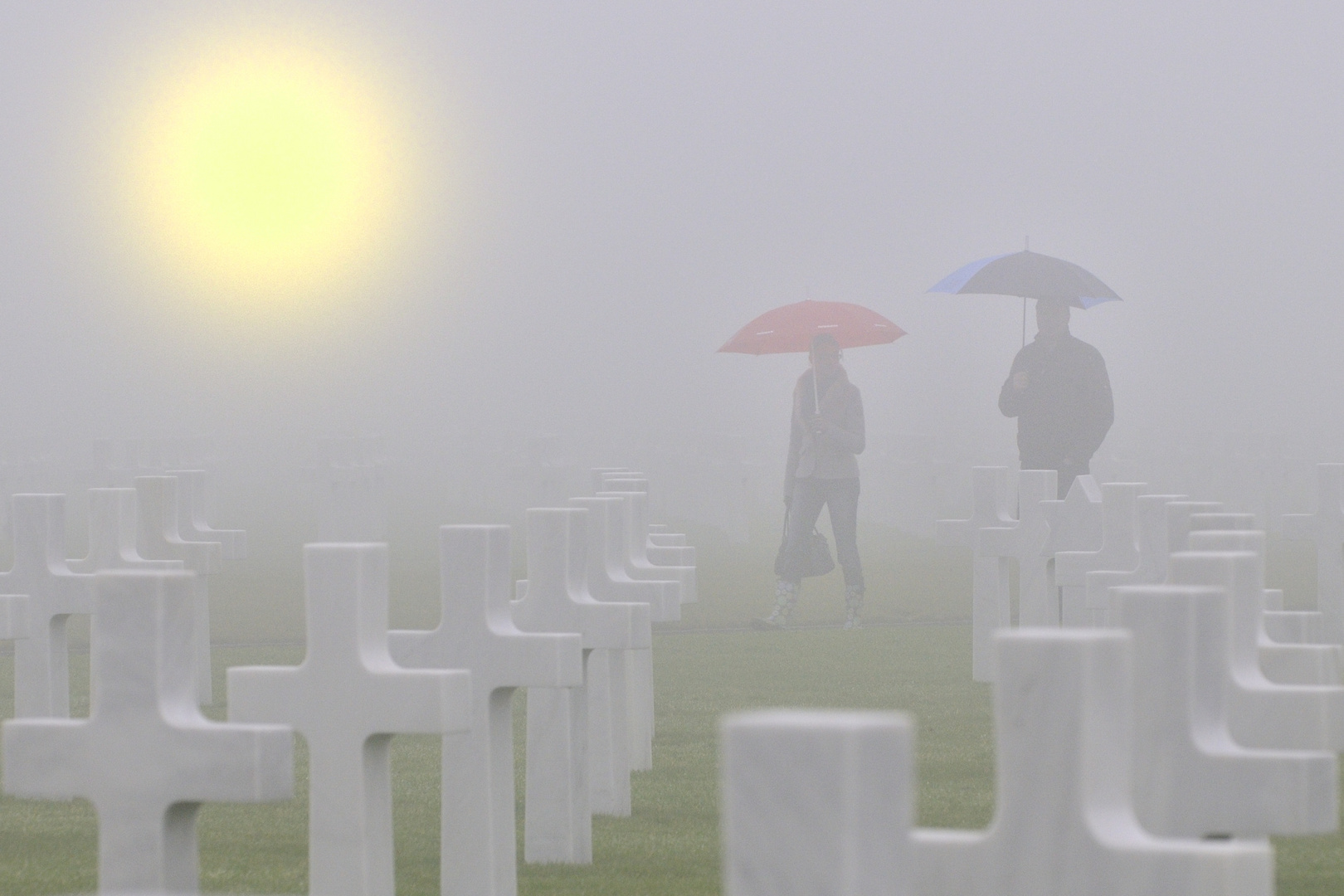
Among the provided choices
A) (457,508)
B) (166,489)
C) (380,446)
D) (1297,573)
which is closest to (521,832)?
(166,489)

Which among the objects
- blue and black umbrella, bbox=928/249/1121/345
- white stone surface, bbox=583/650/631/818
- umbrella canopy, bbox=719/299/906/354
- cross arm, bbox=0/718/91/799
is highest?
blue and black umbrella, bbox=928/249/1121/345

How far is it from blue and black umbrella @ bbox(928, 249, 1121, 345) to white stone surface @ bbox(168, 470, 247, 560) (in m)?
5.95

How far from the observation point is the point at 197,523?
9312 millimetres

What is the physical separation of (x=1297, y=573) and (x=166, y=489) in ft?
→ 42.4

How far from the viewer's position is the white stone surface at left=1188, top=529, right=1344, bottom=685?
10.8 feet

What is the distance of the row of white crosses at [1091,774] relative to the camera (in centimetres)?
170

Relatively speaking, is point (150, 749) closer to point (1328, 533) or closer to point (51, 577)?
point (51, 577)

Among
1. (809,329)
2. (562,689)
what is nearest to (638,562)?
(562,689)

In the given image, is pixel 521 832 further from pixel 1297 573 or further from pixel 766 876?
pixel 1297 573

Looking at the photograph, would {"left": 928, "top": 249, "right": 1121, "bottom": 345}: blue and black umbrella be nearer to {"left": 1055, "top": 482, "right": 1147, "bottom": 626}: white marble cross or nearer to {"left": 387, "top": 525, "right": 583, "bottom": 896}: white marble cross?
{"left": 1055, "top": 482, "right": 1147, "bottom": 626}: white marble cross

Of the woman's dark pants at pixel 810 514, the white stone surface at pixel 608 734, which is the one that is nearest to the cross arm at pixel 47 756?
the white stone surface at pixel 608 734

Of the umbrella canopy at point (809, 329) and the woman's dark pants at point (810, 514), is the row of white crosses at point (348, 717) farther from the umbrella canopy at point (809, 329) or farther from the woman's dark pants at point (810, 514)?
the umbrella canopy at point (809, 329)

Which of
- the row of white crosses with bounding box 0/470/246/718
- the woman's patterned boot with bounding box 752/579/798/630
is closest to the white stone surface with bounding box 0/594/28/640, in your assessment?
the row of white crosses with bounding box 0/470/246/718

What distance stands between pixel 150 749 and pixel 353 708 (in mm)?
657
